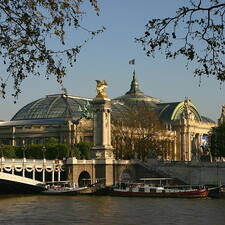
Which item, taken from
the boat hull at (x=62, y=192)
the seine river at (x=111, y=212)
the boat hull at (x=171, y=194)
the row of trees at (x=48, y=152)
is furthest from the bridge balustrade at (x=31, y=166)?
the row of trees at (x=48, y=152)

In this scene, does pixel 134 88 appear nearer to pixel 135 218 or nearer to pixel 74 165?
pixel 74 165

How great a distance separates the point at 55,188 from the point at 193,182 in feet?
60.3

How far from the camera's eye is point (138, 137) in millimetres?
95562

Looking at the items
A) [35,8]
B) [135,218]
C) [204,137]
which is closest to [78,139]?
[204,137]

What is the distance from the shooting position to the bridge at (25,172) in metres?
66.6

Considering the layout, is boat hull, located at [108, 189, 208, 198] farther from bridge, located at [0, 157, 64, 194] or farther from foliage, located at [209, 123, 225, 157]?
foliage, located at [209, 123, 225, 157]

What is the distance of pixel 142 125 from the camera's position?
3794 inches

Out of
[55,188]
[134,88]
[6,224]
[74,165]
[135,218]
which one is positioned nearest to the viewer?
[6,224]

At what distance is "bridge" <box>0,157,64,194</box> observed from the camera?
66625 mm

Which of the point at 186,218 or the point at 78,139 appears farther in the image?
the point at 78,139

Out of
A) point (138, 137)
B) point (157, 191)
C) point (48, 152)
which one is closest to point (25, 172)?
point (157, 191)

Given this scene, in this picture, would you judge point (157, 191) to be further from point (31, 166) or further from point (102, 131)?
point (31, 166)

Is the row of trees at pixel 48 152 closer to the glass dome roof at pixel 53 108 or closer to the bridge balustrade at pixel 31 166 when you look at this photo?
the bridge balustrade at pixel 31 166

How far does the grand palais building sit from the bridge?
34535 mm
